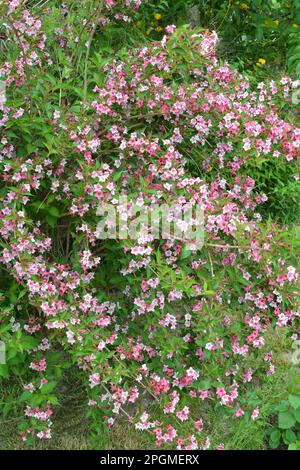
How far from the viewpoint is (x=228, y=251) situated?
7.94ft

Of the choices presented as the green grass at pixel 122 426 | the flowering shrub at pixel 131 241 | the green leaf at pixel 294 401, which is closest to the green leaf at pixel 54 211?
the flowering shrub at pixel 131 241

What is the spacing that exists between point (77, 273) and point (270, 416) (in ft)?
3.56

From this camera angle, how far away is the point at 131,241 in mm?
2137

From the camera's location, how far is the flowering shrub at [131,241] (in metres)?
2.19

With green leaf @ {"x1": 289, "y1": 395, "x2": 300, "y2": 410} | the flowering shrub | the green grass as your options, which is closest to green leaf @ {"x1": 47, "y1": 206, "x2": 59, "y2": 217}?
the flowering shrub

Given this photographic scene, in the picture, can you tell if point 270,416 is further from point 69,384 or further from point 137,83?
point 137,83

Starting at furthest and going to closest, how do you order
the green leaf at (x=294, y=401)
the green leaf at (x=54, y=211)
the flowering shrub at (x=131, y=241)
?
the green leaf at (x=294, y=401)
the green leaf at (x=54, y=211)
the flowering shrub at (x=131, y=241)

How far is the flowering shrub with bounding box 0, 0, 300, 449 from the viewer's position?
219cm

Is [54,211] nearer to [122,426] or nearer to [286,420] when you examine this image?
[122,426]

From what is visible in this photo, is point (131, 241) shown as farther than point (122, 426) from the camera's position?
No

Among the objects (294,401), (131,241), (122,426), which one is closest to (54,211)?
(131,241)

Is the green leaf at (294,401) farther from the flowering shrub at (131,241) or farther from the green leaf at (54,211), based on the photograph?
the green leaf at (54,211)

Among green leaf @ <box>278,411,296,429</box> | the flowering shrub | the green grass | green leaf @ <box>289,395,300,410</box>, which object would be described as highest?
the flowering shrub

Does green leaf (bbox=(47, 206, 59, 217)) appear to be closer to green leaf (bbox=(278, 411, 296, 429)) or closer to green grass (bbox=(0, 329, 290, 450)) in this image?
green grass (bbox=(0, 329, 290, 450))
